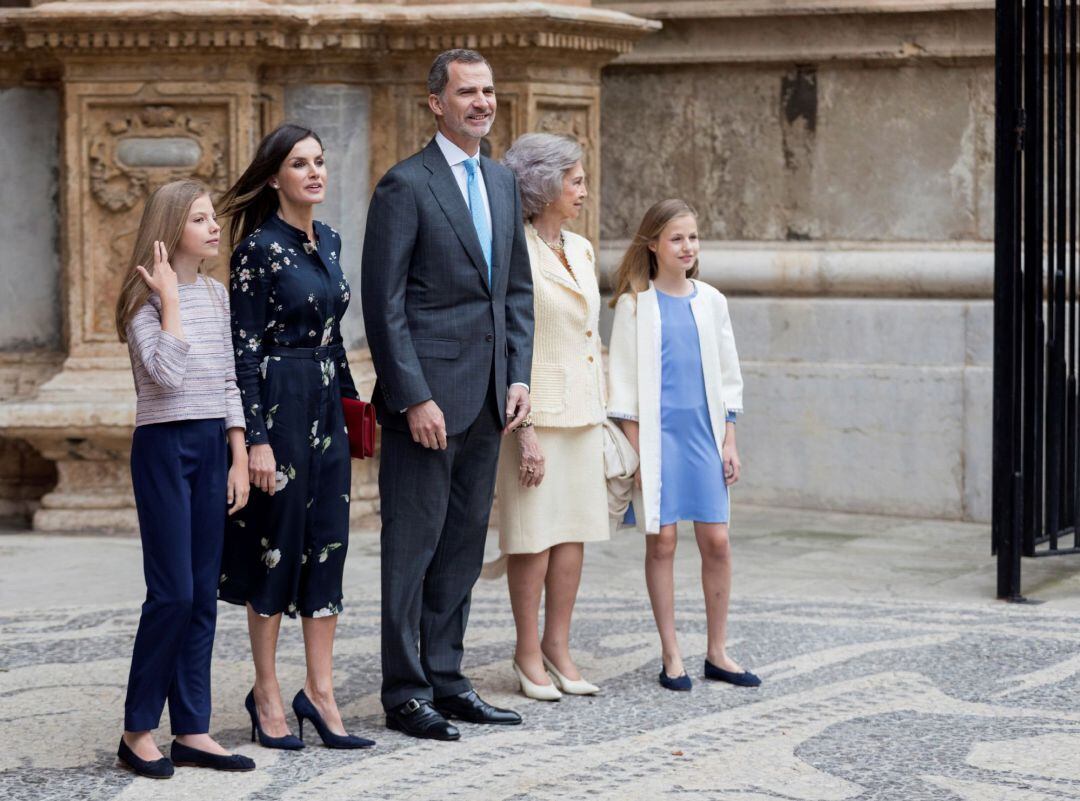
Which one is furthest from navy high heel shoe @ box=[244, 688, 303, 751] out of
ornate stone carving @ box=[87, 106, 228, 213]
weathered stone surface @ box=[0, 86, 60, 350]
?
weathered stone surface @ box=[0, 86, 60, 350]

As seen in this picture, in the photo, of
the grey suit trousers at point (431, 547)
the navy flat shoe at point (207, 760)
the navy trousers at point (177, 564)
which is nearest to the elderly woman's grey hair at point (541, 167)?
the grey suit trousers at point (431, 547)

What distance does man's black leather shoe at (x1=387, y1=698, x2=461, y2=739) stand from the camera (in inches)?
214

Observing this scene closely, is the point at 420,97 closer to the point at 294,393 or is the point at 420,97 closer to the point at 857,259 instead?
the point at 857,259

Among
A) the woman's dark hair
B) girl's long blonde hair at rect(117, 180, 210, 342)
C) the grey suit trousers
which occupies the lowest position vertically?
the grey suit trousers

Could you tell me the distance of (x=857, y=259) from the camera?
9.94 meters

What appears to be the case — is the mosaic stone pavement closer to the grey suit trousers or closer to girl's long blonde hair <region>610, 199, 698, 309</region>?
the grey suit trousers

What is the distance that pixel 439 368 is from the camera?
556 centimetres

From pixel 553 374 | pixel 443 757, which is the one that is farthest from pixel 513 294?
pixel 443 757

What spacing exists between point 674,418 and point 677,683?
0.83 metres

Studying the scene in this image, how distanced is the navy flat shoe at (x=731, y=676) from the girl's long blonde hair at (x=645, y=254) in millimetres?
1187

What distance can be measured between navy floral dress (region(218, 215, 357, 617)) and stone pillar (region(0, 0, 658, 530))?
12.1 feet

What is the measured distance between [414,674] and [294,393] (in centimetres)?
88

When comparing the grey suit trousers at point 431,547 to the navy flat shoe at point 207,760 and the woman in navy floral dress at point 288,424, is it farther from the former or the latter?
the navy flat shoe at point 207,760

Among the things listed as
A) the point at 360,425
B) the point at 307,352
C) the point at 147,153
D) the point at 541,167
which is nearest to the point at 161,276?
the point at 307,352
